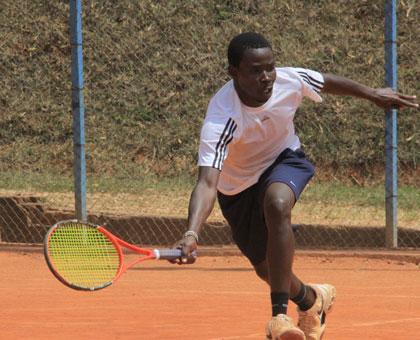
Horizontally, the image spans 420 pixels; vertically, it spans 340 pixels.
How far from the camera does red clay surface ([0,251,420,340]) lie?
6.60 metres

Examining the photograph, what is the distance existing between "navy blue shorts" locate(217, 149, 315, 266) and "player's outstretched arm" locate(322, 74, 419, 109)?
0.41 meters

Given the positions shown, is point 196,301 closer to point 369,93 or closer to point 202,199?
point 369,93

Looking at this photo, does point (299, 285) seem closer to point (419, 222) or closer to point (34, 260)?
point (34, 260)

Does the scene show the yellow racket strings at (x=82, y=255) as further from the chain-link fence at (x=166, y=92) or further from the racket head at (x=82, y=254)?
the chain-link fence at (x=166, y=92)

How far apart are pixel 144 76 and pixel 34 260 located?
16.1ft

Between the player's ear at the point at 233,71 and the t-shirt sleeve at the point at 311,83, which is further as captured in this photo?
the t-shirt sleeve at the point at 311,83

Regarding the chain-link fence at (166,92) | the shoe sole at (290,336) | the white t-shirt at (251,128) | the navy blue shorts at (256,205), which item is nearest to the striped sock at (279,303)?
the shoe sole at (290,336)

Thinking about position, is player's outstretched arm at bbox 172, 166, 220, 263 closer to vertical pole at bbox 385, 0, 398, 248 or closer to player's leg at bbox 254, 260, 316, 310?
player's leg at bbox 254, 260, 316, 310

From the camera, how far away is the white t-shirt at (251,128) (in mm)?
5504

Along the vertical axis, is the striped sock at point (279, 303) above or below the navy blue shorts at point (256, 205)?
below

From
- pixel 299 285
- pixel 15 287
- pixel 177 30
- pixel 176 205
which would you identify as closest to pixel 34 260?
pixel 15 287

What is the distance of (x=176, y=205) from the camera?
1238 centimetres

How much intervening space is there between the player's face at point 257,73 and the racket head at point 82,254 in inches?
40.9

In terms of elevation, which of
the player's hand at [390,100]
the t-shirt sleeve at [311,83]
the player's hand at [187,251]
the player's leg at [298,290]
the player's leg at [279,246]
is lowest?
the player's leg at [298,290]
